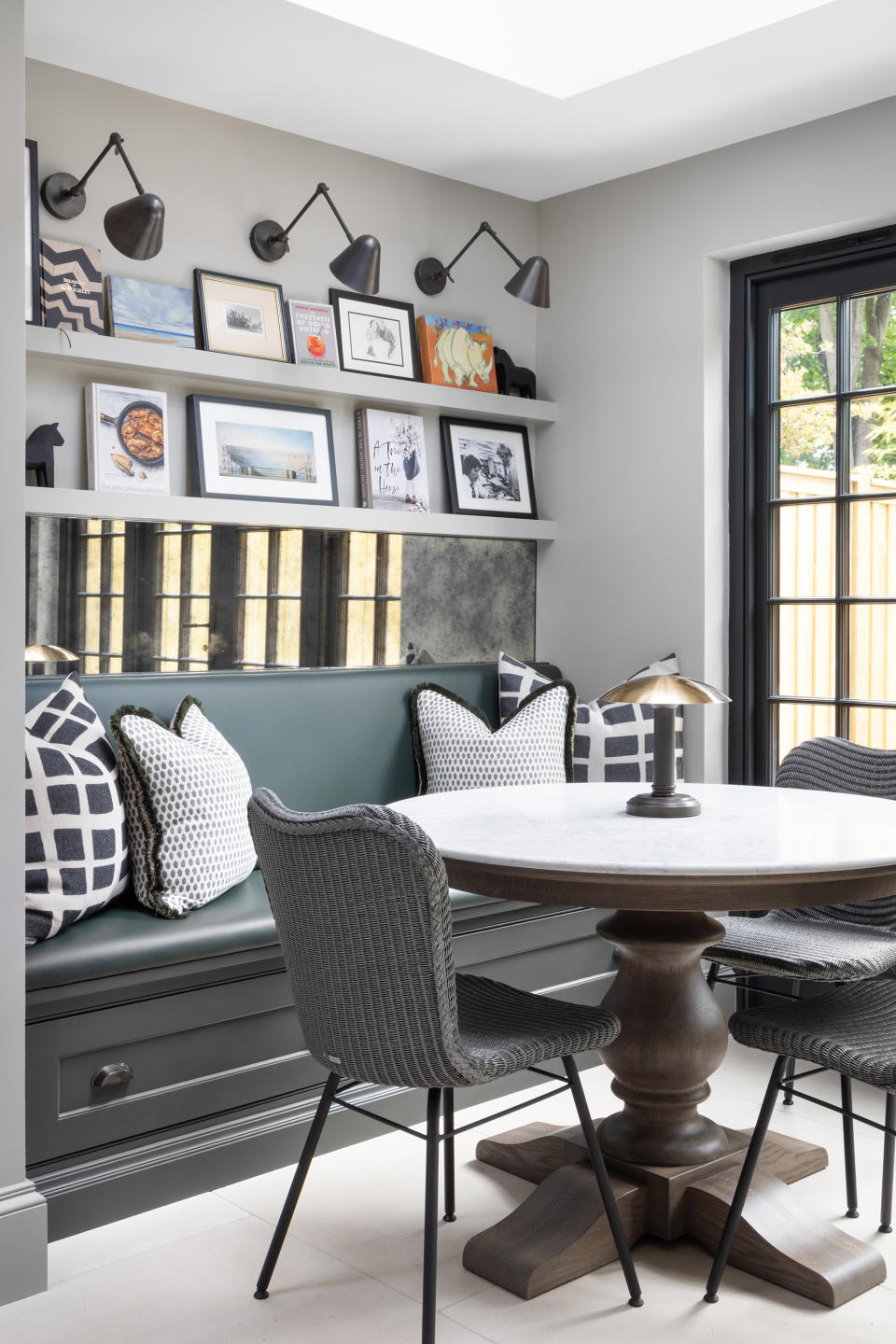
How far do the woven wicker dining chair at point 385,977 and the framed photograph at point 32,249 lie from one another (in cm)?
158

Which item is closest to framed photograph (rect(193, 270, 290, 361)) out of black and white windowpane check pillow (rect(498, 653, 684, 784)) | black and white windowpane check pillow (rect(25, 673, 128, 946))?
black and white windowpane check pillow (rect(25, 673, 128, 946))

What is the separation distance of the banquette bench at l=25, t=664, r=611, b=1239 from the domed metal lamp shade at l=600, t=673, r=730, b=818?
2.46ft

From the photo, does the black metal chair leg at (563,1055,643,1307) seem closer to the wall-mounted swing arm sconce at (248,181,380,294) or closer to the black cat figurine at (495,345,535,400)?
the wall-mounted swing arm sconce at (248,181,380,294)

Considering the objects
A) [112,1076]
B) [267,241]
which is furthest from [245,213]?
[112,1076]

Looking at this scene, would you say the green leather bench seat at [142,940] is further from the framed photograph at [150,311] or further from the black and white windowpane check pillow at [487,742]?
the framed photograph at [150,311]

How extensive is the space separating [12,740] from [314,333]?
6.10ft

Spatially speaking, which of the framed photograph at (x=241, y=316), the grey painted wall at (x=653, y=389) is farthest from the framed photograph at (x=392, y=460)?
the grey painted wall at (x=653, y=389)

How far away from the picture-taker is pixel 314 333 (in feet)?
11.9

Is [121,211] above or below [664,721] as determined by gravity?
above

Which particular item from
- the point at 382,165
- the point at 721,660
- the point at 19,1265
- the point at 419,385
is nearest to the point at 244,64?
the point at 382,165

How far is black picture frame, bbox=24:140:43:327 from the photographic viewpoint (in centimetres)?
301

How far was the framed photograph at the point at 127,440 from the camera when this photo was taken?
316 centimetres

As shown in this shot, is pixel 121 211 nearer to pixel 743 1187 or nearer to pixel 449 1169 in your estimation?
pixel 449 1169

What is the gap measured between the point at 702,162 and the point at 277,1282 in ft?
10.8
